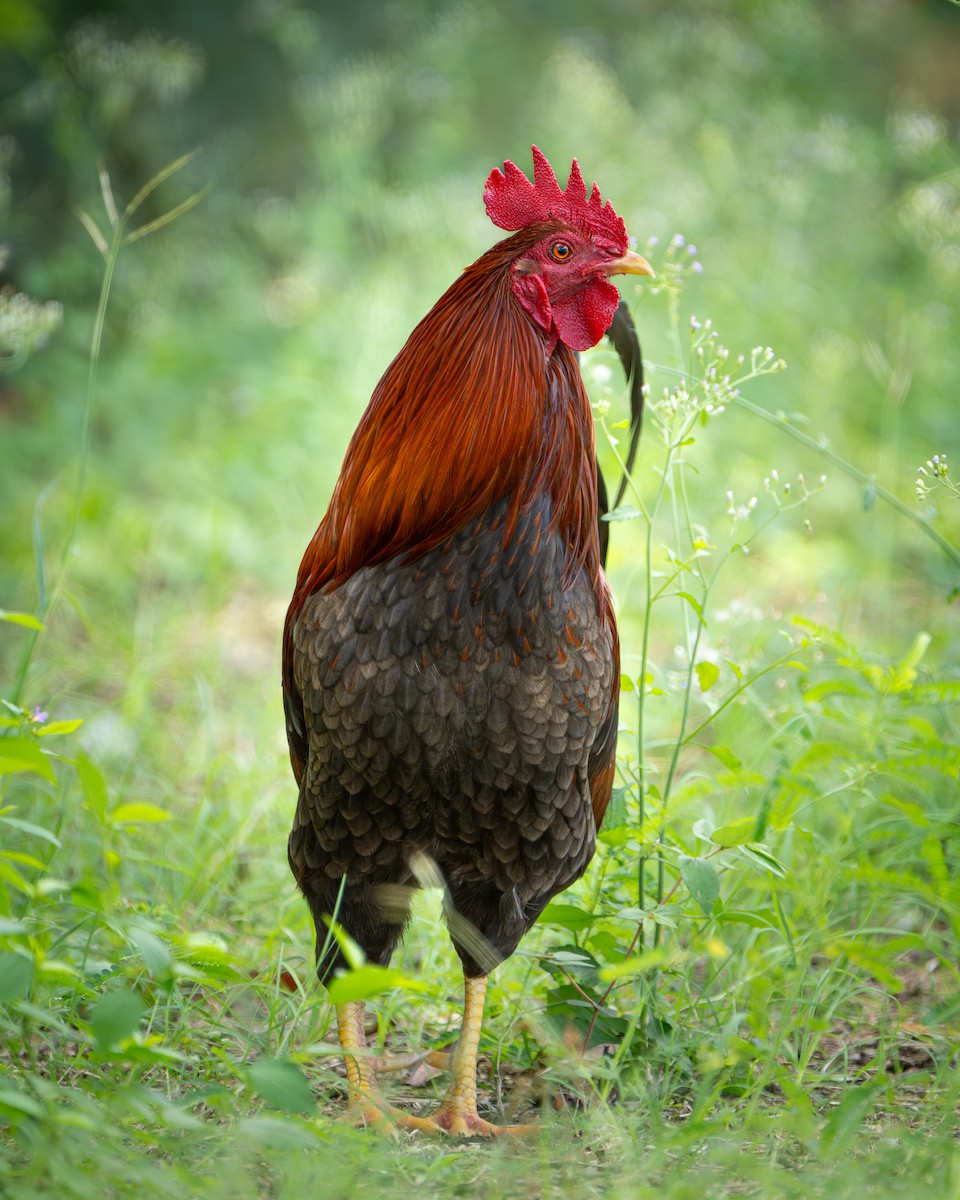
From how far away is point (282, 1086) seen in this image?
1.86m

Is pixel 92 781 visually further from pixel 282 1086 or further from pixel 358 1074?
pixel 358 1074

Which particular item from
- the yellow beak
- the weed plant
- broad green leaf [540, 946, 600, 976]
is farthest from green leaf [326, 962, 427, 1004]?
the yellow beak

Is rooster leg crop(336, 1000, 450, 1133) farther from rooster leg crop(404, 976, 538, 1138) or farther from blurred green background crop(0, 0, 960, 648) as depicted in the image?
blurred green background crop(0, 0, 960, 648)

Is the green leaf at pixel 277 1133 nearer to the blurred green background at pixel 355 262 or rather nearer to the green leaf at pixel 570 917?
the green leaf at pixel 570 917

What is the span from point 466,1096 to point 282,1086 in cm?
78

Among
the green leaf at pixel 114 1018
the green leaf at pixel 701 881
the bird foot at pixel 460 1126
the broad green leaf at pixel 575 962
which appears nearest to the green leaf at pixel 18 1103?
the green leaf at pixel 114 1018

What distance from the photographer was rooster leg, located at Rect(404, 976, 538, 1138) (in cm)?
247

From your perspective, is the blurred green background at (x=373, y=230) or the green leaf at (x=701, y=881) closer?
the green leaf at (x=701, y=881)

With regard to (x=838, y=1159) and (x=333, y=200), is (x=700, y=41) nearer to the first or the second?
(x=333, y=200)

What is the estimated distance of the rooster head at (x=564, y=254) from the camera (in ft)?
8.02

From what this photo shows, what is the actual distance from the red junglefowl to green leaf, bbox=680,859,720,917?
0.29 m

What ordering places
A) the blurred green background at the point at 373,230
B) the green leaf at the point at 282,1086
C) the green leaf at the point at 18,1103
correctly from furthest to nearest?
1. the blurred green background at the point at 373,230
2. the green leaf at the point at 282,1086
3. the green leaf at the point at 18,1103

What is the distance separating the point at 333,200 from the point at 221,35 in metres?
1.65

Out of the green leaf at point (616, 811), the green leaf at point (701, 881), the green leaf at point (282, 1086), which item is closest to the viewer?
the green leaf at point (282, 1086)
